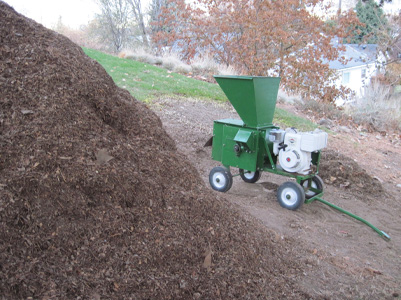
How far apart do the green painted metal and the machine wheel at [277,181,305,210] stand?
940mm

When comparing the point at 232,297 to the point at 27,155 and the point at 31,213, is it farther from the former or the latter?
the point at 27,155

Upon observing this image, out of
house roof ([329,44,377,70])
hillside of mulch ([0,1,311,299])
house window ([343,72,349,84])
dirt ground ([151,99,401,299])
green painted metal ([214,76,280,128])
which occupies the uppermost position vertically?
house roof ([329,44,377,70])

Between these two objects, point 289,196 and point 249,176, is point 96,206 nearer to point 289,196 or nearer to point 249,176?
point 289,196

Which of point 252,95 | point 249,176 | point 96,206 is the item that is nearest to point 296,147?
point 252,95

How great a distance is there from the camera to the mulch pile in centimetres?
629

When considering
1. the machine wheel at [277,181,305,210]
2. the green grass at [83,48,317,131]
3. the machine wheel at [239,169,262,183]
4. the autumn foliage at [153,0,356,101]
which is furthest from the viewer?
the autumn foliage at [153,0,356,101]

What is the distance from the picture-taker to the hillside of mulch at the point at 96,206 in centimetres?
226

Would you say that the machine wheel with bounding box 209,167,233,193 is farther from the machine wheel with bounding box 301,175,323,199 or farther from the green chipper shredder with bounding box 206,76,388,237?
the machine wheel with bounding box 301,175,323,199

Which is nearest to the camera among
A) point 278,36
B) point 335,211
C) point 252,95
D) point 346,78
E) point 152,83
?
point 252,95

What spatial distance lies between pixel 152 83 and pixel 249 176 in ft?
19.5

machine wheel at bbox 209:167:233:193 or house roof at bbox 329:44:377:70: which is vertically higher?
house roof at bbox 329:44:377:70

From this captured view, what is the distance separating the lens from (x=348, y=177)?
647cm

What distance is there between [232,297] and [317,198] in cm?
307

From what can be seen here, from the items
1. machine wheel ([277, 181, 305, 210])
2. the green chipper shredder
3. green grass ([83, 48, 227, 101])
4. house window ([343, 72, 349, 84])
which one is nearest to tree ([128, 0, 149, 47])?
green grass ([83, 48, 227, 101])
